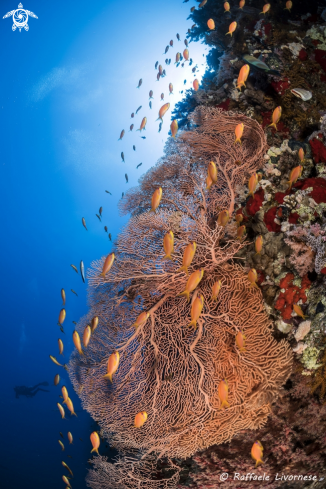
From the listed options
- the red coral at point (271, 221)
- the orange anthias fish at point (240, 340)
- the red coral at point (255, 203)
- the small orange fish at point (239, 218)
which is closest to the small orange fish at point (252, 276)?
the orange anthias fish at point (240, 340)

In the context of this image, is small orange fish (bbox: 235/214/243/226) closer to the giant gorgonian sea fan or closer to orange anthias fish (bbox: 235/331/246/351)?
the giant gorgonian sea fan

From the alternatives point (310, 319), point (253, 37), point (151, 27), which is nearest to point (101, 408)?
point (310, 319)

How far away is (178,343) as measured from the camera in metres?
3.37

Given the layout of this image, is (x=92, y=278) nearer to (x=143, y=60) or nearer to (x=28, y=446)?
(x=28, y=446)

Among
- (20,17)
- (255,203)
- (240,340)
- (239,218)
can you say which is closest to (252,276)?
(240,340)

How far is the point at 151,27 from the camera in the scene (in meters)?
30.8

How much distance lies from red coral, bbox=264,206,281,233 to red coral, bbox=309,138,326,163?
3.31ft

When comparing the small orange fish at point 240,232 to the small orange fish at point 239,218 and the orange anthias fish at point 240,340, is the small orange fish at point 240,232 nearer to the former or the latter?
the small orange fish at point 239,218

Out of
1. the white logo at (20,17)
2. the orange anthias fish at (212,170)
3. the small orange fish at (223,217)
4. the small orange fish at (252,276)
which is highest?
the white logo at (20,17)

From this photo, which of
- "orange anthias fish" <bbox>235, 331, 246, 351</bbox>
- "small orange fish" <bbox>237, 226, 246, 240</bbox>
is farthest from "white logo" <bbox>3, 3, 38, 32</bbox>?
"orange anthias fish" <bbox>235, 331, 246, 351</bbox>

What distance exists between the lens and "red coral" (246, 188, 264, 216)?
3807 mm

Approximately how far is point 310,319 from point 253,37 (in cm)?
711

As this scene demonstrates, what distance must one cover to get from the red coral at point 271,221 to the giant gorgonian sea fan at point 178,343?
0.47m

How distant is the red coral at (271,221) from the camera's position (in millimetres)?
3473
